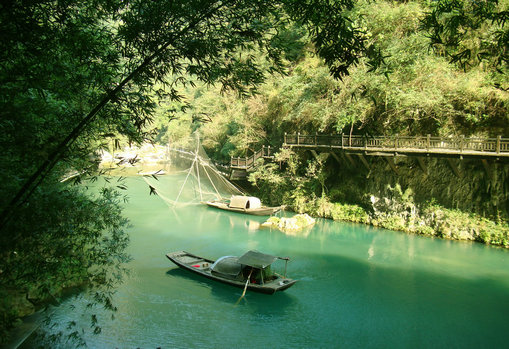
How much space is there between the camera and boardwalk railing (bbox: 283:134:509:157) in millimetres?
13039

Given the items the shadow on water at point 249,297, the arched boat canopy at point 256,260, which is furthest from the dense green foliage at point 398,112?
the shadow on water at point 249,297

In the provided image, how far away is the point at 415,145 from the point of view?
48.7 feet

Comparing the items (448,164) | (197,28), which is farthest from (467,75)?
(197,28)

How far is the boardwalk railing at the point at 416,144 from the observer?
42.8 ft

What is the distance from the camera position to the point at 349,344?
758 cm

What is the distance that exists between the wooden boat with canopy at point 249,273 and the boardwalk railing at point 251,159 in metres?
11.3

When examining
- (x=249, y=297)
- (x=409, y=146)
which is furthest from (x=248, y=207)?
(x=249, y=297)

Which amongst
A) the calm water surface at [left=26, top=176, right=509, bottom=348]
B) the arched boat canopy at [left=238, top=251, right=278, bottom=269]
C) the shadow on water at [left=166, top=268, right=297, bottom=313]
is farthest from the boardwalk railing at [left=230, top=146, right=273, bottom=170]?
the shadow on water at [left=166, top=268, right=297, bottom=313]

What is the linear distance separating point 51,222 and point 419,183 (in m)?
15.1

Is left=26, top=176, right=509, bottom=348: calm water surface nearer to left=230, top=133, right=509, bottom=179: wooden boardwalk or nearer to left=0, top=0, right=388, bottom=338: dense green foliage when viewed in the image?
left=230, top=133, right=509, bottom=179: wooden boardwalk

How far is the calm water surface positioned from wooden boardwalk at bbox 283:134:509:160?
3629 millimetres

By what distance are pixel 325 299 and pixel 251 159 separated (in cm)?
1364

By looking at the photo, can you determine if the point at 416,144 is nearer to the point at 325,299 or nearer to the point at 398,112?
the point at 398,112

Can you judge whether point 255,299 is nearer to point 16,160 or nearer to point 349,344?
point 349,344
